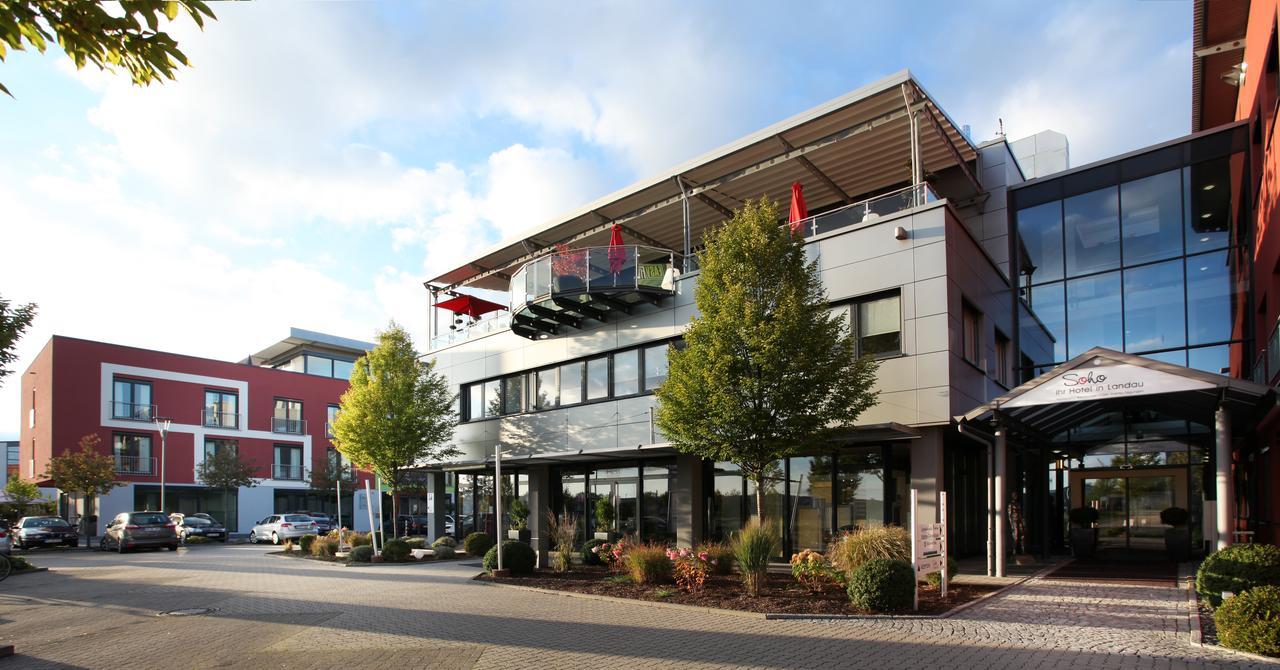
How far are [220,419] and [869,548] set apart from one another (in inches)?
1665

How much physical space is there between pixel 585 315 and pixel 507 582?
26.1ft

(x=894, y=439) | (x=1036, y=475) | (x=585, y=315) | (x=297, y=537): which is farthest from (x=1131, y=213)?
(x=297, y=537)

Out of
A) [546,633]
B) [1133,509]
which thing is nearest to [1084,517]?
[1133,509]

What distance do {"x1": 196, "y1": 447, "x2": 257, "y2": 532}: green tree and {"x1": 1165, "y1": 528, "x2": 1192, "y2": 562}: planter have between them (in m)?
39.7

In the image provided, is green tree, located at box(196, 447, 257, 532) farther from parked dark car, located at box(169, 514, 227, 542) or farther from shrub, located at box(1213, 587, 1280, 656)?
shrub, located at box(1213, 587, 1280, 656)

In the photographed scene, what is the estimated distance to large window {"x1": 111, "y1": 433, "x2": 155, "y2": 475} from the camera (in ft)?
129

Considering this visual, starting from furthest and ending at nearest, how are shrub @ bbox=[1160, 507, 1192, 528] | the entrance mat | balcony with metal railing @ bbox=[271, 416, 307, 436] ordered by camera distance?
balcony with metal railing @ bbox=[271, 416, 307, 436], shrub @ bbox=[1160, 507, 1192, 528], the entrance mat

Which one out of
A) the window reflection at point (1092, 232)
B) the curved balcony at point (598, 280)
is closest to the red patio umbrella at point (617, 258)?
the curved balcony at point (598, 280)

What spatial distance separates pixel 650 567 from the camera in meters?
14.8

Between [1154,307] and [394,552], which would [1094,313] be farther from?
[394,552]

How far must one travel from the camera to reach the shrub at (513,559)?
1681 centimetres

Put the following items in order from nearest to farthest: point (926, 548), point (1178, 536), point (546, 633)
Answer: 1. point (546, 633)
2. point (926, 548)
3. point (1178, 536)

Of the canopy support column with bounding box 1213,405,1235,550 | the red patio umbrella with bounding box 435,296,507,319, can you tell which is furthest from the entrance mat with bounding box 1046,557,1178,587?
the red patio umbrella with bounding box 435,296,507,319

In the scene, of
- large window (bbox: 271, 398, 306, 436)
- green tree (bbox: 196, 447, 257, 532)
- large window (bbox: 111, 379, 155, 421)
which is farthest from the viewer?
large window (bbox: 271, 398, 306, 436)
